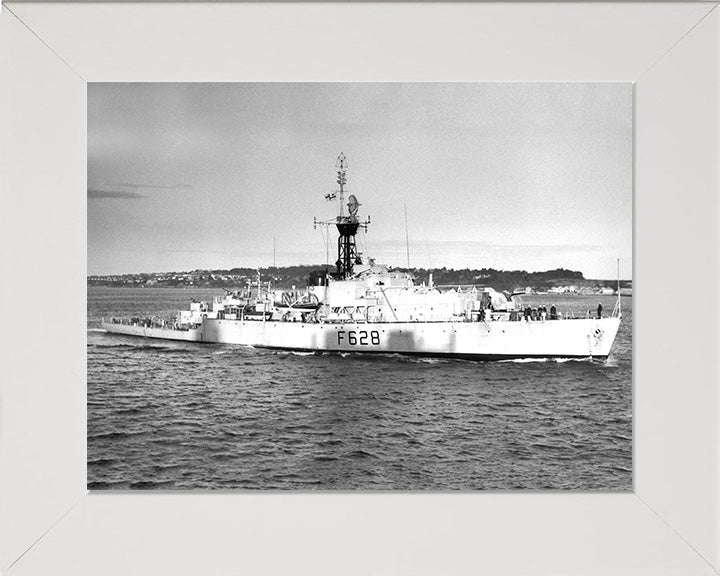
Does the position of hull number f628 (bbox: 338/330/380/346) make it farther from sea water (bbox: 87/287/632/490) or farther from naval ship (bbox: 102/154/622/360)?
sea water (bbox: 87/287/632/490)

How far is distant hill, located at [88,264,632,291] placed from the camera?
5.79 metres

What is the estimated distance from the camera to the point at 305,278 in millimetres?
6164

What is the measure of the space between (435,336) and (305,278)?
1.52m

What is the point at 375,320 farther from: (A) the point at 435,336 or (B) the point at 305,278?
(B) the point at 305,278

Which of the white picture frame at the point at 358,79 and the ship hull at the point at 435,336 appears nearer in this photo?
the white picture frame at the point at 358,79

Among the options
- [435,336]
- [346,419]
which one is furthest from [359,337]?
[346,419]

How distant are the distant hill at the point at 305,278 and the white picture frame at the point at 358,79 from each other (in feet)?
8.71

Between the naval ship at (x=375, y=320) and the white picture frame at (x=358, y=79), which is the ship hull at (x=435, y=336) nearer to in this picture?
the naval ship at (x=375, y=320)

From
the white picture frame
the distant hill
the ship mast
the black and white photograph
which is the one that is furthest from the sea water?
the white picture frame

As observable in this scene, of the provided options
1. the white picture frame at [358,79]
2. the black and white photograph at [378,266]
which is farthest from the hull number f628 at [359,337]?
the white picture frame at [358,79]

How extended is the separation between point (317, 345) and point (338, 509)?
3886 millimetres

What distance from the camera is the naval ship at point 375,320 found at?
6.23 meters

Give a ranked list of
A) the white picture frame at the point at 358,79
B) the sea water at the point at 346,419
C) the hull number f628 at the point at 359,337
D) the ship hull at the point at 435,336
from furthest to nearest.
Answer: the hull number f628 at the point at 359,337
the ship hull at the point at 435,336
the sea water at the point at 346,419
the white picture frame at the point at 358,79
